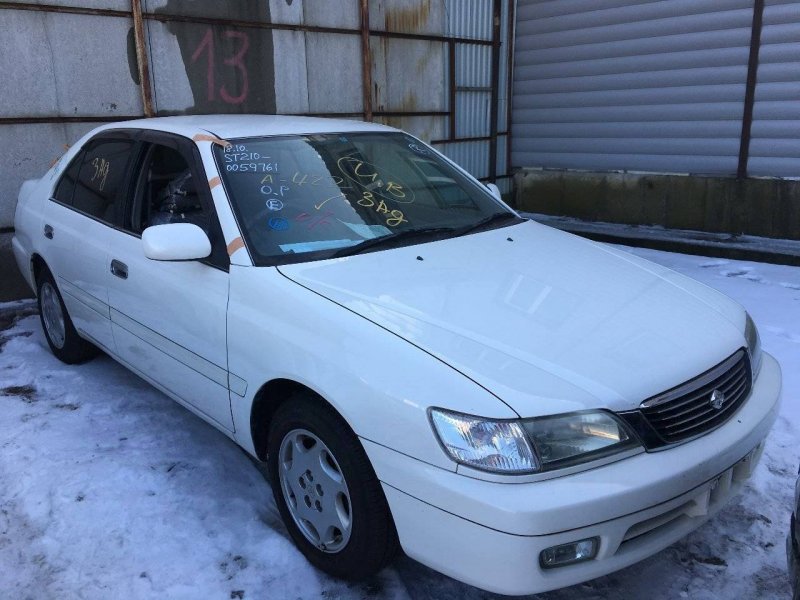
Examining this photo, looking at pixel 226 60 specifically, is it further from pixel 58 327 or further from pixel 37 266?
pixel 58 327

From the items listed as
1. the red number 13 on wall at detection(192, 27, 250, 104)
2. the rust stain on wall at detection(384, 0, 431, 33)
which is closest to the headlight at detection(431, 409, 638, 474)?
the red number 13 on wall at detection(192, 27, 250, 104)

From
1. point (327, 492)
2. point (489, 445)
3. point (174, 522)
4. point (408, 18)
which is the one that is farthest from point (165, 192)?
point (408, 18)

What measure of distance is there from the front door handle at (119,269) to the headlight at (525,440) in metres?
2.00

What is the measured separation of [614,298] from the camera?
102 inches

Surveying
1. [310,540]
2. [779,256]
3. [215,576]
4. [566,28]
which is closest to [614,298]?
[310,540]

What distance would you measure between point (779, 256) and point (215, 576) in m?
6.18

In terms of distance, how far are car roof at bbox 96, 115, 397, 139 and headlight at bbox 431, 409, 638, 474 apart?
6.16ft

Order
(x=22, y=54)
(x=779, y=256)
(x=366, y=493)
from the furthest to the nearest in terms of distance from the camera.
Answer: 1. (x=779, y=256)
2. (x=22, y=54)
3. (x=366, y=493)

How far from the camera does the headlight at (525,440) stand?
1932mm

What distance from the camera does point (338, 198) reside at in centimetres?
305

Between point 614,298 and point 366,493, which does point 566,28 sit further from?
point 366,493

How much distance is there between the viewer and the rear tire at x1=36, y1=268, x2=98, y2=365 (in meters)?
4.25

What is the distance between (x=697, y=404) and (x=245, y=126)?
237 cm

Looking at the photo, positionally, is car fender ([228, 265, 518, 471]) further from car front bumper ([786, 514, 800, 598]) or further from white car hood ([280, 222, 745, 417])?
car front bumper ([786, 514, 800, 598])
